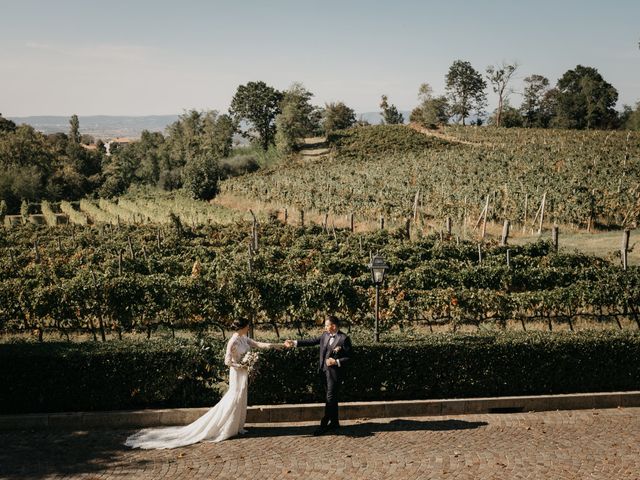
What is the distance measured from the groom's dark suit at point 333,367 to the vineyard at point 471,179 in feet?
75.2

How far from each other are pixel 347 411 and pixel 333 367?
1094mm

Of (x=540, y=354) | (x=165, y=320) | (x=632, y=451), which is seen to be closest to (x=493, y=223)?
(x=165, y=320)

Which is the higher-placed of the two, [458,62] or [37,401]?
[458,62]

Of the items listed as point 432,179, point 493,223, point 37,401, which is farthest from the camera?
point 432,179

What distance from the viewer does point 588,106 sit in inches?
3164

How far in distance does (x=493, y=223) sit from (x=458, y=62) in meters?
70.0

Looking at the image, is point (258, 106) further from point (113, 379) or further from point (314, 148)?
point (113, 379)

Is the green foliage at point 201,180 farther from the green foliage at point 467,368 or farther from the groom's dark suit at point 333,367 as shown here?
the groom's dark suit at point 333,367

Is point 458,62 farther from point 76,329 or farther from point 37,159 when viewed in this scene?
point 76,329

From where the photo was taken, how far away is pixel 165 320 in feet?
55.7

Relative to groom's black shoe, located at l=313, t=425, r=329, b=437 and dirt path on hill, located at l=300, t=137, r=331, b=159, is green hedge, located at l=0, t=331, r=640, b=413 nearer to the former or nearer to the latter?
groom's black shoe, located at l=313, t=425, r=329, b=437

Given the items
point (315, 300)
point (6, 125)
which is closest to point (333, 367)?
point (315, 300)

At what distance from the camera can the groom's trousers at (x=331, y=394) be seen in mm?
9172

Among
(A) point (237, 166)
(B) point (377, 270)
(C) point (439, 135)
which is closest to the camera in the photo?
(B) point (377, 270)
